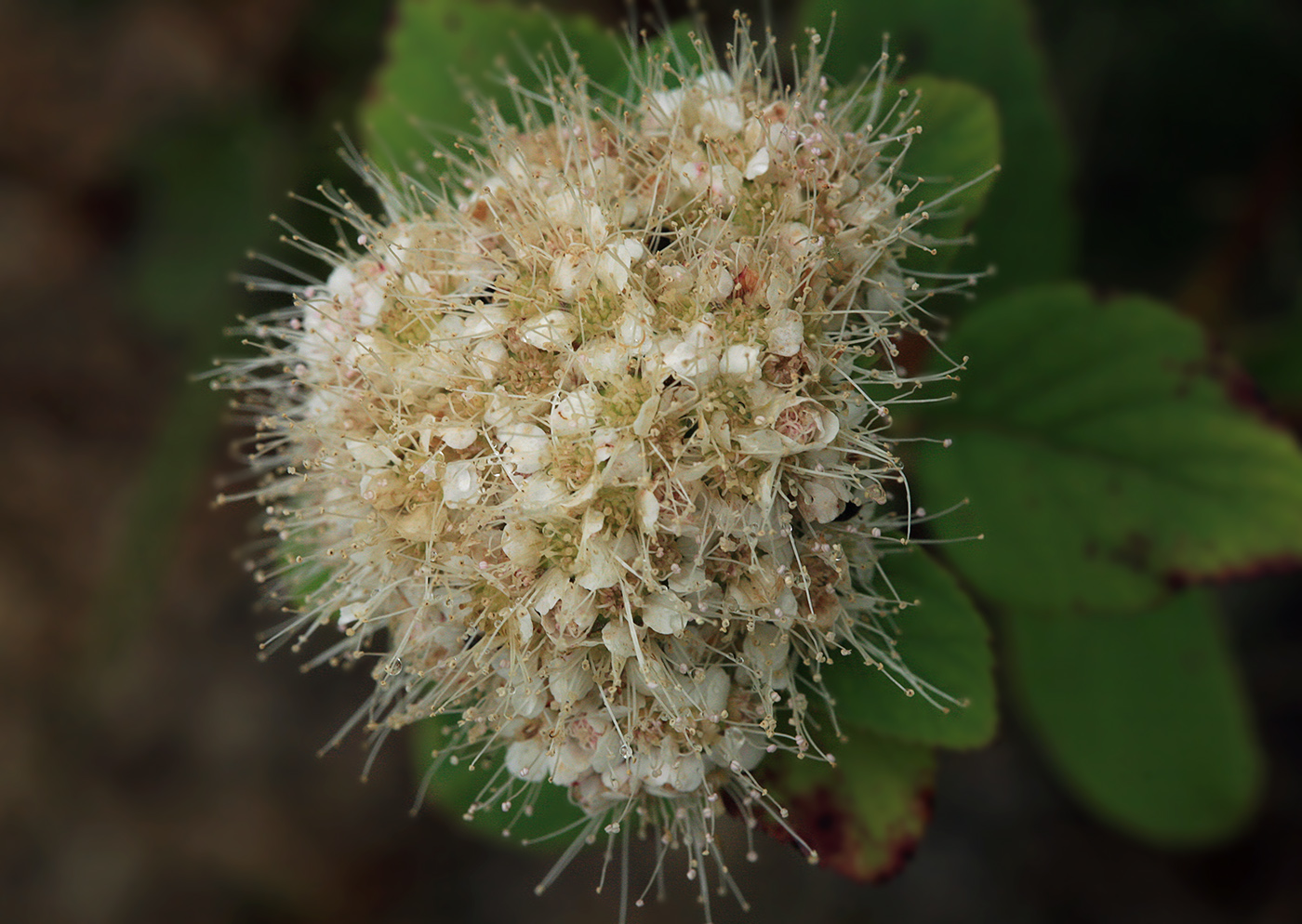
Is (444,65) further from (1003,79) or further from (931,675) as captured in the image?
(931,675)

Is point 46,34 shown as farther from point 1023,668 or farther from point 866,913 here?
point 866,913

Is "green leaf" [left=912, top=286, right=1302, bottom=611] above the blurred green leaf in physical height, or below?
below

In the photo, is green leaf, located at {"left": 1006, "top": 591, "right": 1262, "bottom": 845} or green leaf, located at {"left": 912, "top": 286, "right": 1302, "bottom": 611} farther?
green leaf, located at {"left": 1006, "top": 591, "right": 1262, "bottom": 845}

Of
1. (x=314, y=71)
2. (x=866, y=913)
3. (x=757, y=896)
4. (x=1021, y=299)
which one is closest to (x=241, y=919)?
(x=757, y=896)

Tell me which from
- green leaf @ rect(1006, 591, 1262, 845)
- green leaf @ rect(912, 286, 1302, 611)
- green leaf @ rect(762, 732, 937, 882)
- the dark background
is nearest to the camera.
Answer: green leaf @ rect(762, 732, 937, 882)

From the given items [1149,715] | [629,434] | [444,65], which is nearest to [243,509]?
[444,65]

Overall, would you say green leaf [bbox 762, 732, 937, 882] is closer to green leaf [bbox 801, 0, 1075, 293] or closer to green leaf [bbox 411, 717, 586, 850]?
green leaf [bbox 411, 717, 586, 850]

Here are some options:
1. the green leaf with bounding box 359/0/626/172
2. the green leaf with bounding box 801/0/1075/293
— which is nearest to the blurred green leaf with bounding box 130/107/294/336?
the green leaf with bounding box 359/0/626/172

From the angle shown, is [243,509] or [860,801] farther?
[243,509]
